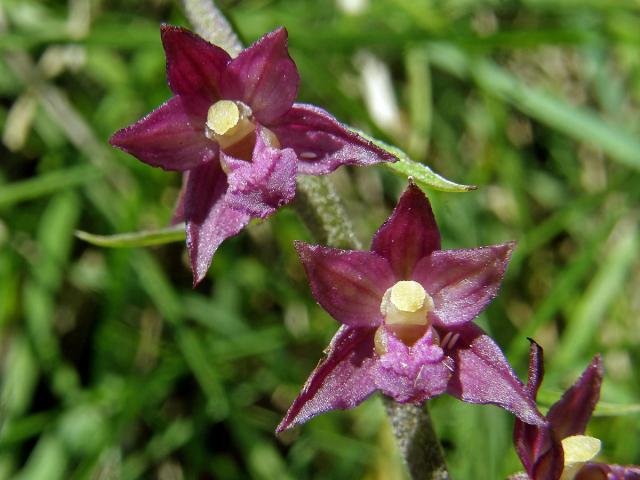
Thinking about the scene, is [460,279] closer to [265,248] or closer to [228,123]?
[228,123]

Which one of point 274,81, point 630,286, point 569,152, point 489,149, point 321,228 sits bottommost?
point 630,286

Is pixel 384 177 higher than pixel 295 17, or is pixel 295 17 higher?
pixel 295 17

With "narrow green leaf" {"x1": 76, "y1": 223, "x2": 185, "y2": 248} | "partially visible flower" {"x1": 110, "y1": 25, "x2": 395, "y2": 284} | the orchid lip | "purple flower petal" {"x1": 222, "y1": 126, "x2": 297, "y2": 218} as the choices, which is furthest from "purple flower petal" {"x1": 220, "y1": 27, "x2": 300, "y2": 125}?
the orchid lip

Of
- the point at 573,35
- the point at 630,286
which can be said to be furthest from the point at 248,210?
the point at 630,286

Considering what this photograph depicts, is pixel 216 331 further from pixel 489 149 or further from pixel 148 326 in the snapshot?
pixel 489 149

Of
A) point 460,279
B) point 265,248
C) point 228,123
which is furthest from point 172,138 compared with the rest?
point 265,248

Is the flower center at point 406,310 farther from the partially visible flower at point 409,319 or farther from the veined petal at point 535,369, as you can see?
the veined petal at point 535,369

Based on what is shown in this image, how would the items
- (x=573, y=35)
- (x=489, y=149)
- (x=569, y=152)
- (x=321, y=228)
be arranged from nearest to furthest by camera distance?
(x=321, y=228) → (x=573, y=35) → (x=489, y=149) → (x=569, y=152)
